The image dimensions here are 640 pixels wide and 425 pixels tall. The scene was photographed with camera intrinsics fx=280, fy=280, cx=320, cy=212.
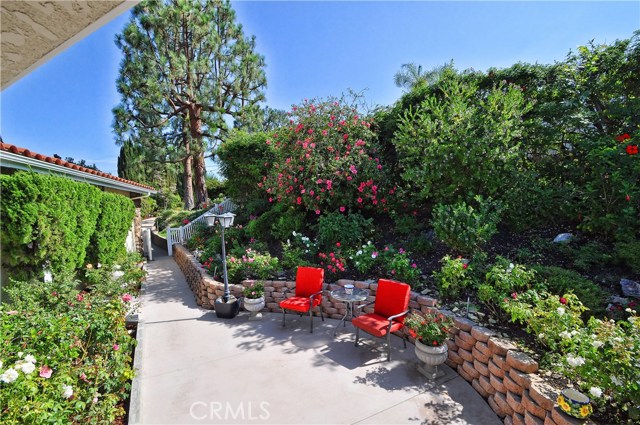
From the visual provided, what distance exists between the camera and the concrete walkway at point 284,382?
2863 millimetres

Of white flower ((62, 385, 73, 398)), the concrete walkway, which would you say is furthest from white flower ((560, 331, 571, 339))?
white flower ((62, 385, 73, 398))

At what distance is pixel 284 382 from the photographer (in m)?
3.36

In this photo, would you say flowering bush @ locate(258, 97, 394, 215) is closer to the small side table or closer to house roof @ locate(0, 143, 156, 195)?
the small side table

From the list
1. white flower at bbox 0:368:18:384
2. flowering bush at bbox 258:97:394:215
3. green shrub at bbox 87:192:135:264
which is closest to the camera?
white flower at bbox 0:368:18:384

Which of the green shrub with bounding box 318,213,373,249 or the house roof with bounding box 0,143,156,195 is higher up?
the house roof with bounding box 0,143,156,195

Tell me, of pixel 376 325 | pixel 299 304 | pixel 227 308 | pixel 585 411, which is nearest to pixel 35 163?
pixel 227 308

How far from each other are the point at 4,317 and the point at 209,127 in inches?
579

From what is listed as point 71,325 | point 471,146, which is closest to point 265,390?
point 71,325

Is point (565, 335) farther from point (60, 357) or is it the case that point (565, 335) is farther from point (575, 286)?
point (60, 357)

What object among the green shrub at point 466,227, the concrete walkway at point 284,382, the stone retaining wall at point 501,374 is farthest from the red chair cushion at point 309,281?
the green shrub at point 466,227

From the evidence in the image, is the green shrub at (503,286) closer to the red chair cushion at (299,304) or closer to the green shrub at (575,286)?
the green shrub at (575,286)

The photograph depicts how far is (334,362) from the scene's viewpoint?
3756 millimetres

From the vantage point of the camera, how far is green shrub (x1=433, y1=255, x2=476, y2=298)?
3922 mm

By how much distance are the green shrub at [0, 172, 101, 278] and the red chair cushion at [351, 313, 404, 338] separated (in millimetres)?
4168
